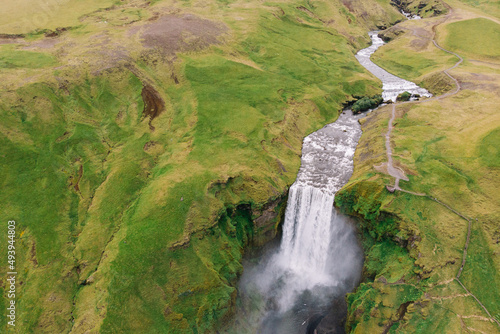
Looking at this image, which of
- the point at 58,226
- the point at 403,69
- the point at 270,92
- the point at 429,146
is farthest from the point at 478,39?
the point at 58,226

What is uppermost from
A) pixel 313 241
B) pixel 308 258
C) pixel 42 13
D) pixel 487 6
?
pixel 42 13

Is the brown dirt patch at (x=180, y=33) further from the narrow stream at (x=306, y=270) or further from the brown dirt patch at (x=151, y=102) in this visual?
the narrow stream at (x=306, y=270)

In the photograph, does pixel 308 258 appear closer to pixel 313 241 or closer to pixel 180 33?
pixel 313 241

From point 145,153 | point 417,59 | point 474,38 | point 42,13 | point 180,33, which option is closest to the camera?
point 145,153

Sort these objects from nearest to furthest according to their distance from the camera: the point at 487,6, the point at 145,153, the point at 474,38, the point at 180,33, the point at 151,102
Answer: the point at 145,153, the point at 151,102, the point at 180,33, the point at 474,38, the point at 487,6

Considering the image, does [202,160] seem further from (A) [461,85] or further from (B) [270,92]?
(A) [461,85]

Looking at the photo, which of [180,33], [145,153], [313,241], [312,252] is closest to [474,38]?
[180,33]
